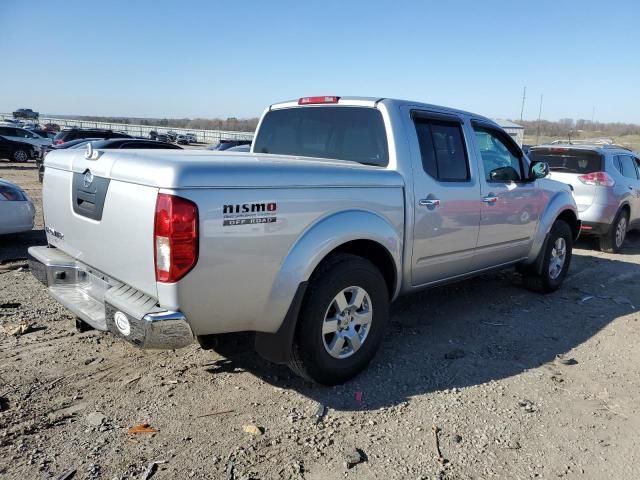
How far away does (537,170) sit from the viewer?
5355 mm

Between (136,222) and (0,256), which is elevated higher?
(136,222)

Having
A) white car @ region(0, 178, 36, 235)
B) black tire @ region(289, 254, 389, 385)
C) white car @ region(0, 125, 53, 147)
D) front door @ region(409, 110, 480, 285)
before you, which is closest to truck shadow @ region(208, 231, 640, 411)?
black tire @ region(289, 254, 389, 385)

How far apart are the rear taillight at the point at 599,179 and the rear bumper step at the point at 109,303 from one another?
7762 mm

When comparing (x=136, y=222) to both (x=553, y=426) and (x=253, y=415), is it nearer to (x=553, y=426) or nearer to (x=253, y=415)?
(x=253, y=415)

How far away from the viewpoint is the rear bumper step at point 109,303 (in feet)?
9.00

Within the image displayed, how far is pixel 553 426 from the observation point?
329cm

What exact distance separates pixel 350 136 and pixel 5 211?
515cm

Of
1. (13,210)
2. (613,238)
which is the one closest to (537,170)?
(613,238)

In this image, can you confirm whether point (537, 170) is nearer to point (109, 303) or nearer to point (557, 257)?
point (557, 257)

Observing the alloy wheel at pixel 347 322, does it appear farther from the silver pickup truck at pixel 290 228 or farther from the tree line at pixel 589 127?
the tree line at pixel 589 127

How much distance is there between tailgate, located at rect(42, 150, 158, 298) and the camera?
2806 millimetres

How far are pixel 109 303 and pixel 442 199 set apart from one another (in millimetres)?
2616

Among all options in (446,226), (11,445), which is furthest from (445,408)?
(11,445)

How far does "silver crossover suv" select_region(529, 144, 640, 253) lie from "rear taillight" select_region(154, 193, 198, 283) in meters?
7.60
